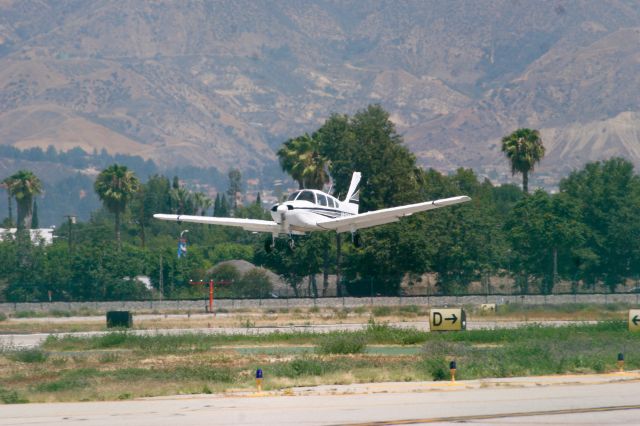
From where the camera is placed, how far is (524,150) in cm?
13350

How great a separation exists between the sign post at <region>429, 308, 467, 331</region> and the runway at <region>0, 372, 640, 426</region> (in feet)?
69.3

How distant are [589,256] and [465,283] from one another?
1225cm

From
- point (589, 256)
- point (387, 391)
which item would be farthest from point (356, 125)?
point (387, 391)

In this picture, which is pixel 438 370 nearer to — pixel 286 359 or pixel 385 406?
pixel 385 406

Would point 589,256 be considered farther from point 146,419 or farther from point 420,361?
point 146,419

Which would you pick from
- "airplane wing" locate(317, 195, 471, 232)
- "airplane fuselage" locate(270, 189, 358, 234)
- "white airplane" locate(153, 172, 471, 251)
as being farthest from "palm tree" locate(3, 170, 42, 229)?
"airplane fuselage" locate(270, 189, 358, 234)

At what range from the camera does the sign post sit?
58.6m

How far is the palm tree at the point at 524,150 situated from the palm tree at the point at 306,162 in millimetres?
22508

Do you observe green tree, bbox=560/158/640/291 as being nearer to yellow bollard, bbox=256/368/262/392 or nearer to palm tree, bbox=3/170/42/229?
palm tree, bbox=3/170/42/229

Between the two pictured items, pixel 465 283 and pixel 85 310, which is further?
pixel 465 283

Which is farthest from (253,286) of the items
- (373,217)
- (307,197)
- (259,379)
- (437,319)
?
(259,379)

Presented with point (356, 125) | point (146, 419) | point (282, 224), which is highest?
point (356, 125)

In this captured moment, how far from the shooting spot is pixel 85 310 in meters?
92.5

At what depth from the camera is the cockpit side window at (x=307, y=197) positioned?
60.8 meters
